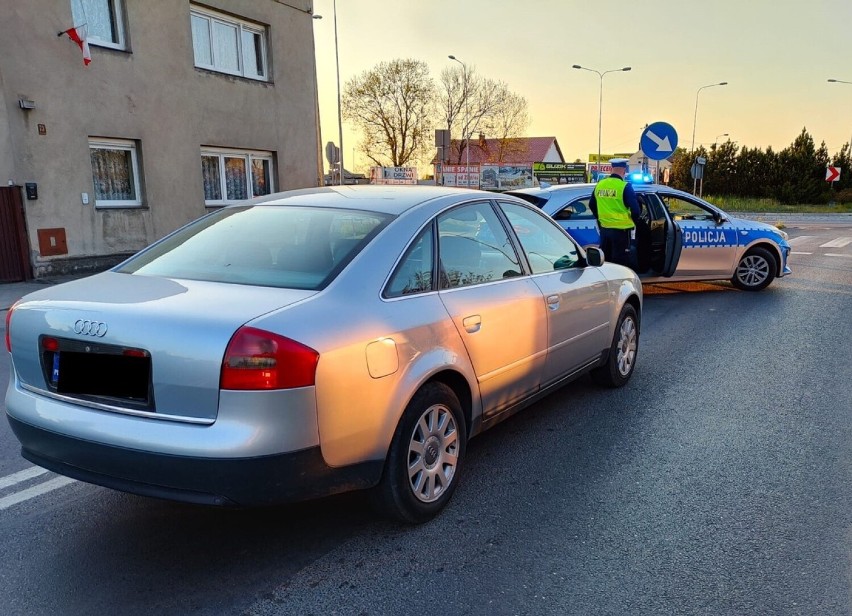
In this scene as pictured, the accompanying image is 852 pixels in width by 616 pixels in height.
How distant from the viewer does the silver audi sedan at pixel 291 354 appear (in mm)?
2486

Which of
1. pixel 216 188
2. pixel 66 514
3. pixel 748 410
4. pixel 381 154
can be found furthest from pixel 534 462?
pixel 381 154

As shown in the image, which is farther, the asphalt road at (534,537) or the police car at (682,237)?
the police car at (682,237)

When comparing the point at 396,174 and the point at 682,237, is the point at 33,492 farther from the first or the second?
the point at 396,174

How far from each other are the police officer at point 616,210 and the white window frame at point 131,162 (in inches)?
365

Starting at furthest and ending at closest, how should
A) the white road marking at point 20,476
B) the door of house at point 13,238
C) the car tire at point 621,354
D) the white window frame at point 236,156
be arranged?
1. the white window frame at point 236,156
2. the door of house at point 13,238
3. the car tire at point 621,354
4. the white road marking at point 20,476

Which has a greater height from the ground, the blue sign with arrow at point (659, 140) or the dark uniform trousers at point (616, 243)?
the blue sign with arrow at point (659, 140)

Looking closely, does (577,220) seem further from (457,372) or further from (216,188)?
(216,188)

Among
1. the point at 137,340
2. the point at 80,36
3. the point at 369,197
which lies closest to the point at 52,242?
the point at 80,36

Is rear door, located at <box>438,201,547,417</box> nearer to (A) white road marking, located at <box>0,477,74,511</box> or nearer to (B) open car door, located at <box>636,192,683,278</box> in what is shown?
(A) white road marking, located at <box>0,477,74,511</box>

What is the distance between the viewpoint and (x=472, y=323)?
11.2 feet

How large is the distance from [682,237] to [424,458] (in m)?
7.44

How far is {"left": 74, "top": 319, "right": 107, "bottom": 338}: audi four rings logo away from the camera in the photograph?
263 cm

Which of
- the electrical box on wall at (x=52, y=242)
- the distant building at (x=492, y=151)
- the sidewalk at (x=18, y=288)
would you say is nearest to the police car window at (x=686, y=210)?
the sidewalk at (x=18, y=288)

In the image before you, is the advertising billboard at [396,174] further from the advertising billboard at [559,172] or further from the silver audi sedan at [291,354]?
the silver audi sedan at [291,354]
